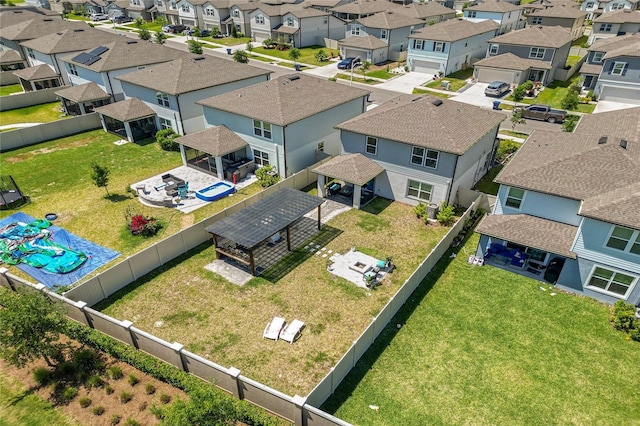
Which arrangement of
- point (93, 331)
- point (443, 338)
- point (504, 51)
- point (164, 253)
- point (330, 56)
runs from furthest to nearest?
point (330, 56) → point (504, 51) → point (164, 253) → point (443, 338) → point (93, 331)

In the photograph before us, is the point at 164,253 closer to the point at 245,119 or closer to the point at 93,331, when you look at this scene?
the point at 93,331

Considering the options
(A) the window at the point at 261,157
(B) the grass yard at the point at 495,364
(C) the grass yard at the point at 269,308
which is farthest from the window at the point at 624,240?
(A) the window at the point at 261,157

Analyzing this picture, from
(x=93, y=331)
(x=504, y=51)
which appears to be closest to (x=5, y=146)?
(x=93, y=331)

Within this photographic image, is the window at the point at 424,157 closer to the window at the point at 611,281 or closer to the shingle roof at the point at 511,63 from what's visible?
the window at the point at 611,281

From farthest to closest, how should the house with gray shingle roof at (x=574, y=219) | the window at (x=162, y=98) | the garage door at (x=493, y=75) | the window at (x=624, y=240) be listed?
1. the garage door at (x=493, y=75)
2. the window at (x=162, y=98)
3. the house with gray shingle roof at (x=574, y=219)
4. the window at (x=624, y=240)

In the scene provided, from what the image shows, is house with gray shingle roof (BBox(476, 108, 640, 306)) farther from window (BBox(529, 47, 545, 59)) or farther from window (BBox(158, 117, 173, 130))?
window (BBox(529, 47, 545, 59))

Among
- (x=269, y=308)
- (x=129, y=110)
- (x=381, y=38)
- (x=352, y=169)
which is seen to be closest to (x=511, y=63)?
(x=381, y=38)

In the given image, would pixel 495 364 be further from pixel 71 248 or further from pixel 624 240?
pixel 71 248
